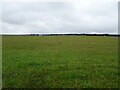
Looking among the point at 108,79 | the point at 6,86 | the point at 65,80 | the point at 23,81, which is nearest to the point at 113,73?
the point at 108,79

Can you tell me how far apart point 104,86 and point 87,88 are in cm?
108

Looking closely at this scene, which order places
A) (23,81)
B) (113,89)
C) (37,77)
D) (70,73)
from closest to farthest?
1. (113,89)
2. (23,81)
3. (37,77)
4. (70,73)

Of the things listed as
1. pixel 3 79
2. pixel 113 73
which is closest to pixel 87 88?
pixel 113 73

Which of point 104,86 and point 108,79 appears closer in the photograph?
point 104,86

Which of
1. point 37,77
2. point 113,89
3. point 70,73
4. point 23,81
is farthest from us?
point 70,73

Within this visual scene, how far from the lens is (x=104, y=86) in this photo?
10648 millimetres

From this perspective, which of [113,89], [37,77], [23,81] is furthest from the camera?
[37,77]

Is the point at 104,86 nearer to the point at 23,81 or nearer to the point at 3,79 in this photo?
the point at 23,81

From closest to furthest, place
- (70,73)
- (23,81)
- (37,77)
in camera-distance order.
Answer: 1. (23,81)
2. (37,77)
3. (70,73)

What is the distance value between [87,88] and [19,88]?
384 cm

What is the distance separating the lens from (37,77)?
12.7 meters

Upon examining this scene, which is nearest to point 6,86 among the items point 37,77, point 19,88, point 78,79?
point 19,88

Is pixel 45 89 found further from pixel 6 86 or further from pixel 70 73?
pixel 70 73

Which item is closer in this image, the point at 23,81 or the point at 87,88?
the point at 87,88
